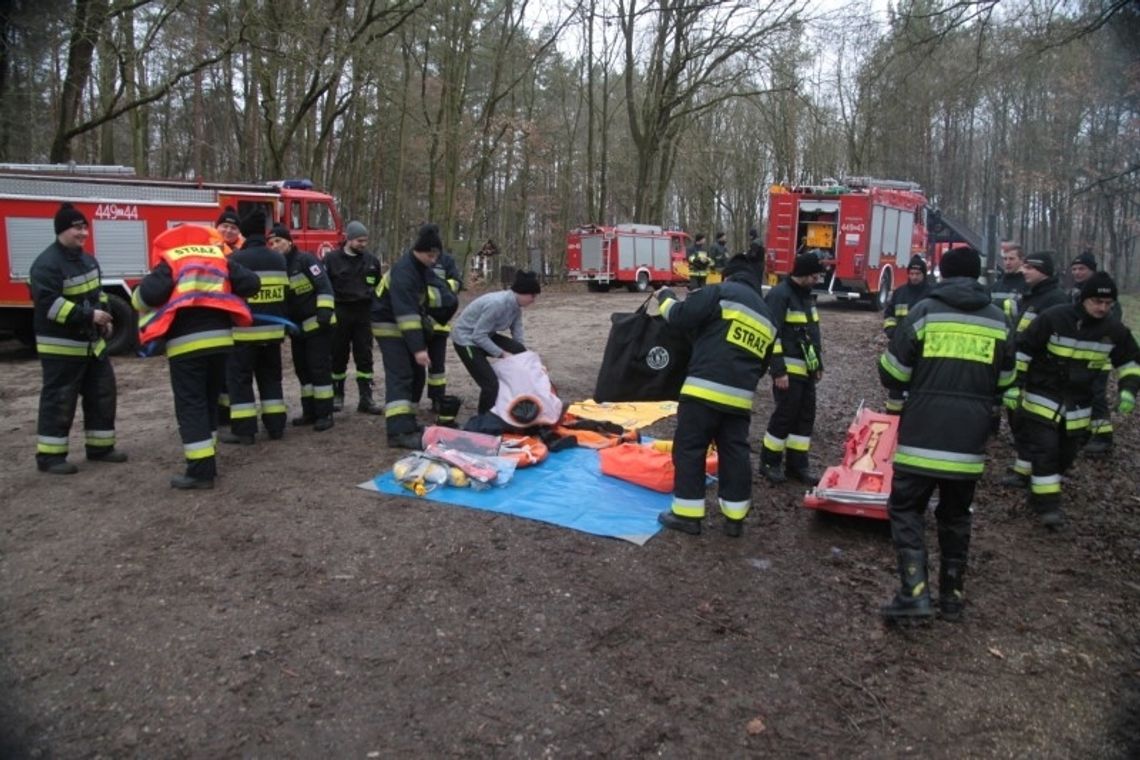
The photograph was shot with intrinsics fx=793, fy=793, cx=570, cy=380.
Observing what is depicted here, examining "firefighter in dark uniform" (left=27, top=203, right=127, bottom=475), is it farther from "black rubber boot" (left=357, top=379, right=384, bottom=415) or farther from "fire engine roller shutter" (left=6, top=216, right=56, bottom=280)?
"fire engine roller shutter" (left=6, top=216, right=56, bottom=280)

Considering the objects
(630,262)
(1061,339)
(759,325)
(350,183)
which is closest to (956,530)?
(759,325)

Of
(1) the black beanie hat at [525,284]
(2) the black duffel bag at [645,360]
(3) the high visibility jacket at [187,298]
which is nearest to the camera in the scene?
(3) the high visibility jacket at [187,298]

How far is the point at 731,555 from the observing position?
4.47m

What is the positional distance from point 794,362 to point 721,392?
4.71ft

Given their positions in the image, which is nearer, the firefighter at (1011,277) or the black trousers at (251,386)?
the black trousers at (251,386)

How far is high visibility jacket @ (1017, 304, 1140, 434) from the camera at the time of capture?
5.24 meters

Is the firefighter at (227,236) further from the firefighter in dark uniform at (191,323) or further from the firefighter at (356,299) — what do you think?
the firefighter in dark uniform at (191,323)

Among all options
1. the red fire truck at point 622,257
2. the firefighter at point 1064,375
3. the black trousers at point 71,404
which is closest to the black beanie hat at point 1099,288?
the firefighter at point 1064,375

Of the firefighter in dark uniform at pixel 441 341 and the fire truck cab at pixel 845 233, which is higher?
the fire truck cab at pixel 845 233

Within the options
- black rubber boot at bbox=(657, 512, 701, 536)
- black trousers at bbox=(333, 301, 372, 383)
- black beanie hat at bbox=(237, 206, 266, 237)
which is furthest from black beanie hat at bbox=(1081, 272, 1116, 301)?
black beanie hat at bbox=(237, 206, 266, 237)

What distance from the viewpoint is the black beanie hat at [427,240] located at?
6.19 meters

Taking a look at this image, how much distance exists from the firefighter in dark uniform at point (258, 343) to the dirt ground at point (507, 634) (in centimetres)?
86

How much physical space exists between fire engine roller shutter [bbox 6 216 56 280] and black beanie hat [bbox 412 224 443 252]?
22.5ft

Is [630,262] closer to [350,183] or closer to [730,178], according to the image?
[350,183]
